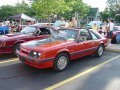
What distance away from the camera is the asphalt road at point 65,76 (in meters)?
5.89

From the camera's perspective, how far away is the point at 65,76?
22.2 feet

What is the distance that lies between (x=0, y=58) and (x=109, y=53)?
4994 mm

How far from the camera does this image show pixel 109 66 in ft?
26.4

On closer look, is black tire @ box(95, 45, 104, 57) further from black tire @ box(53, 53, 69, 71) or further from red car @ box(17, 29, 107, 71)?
black tire @ box(53, 53, 69, 71)

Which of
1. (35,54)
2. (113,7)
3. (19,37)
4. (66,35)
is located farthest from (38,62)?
(113,7)

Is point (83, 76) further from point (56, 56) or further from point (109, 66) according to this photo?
point (109, 66)

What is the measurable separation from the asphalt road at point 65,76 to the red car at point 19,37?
613mm

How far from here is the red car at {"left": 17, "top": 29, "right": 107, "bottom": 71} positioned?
22.1 feet

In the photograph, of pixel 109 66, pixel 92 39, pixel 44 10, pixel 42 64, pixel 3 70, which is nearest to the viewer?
pixel 42 64

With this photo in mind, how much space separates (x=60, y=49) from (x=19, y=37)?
9.60ft

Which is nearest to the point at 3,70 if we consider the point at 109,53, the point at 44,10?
the point at 109,53

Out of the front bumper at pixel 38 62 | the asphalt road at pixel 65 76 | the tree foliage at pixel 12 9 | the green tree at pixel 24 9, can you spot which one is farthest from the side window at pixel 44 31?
the tree foliage at pixel 12 9

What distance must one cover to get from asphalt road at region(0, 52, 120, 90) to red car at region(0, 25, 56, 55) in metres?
0.61

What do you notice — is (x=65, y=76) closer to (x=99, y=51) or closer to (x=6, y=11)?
(x=99, y=51)
